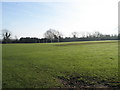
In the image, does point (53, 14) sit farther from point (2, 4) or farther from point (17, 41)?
point (17, 41)

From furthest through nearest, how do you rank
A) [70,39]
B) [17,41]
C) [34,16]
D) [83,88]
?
[70,39], [17,41], [34,16], [83,88]

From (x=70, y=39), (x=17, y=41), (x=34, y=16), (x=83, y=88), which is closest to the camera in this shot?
(x=83, y=88)

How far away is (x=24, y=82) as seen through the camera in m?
3.45

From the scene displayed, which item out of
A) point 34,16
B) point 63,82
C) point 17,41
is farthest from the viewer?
point 17,41

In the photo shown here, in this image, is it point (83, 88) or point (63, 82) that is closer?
point (83, 88)

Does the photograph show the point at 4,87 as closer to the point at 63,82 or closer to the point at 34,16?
the point at 63,82

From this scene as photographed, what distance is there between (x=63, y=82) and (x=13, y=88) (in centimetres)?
169

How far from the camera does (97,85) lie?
10.4 feet

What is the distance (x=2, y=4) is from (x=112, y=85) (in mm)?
4966

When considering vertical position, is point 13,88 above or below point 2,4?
below

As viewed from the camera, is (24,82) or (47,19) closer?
(24,82)

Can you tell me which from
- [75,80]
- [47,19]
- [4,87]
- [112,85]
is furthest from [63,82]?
[47,19]

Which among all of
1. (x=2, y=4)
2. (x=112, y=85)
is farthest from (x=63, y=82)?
(x=2, y=4)

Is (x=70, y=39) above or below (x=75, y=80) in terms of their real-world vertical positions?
above
